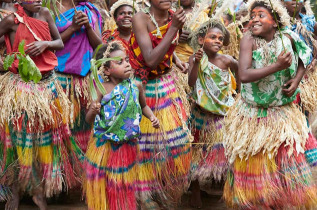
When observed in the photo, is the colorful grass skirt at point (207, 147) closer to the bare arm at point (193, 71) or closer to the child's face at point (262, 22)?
the bare arm at point (193, 71)

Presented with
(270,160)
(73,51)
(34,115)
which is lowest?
(270,160)

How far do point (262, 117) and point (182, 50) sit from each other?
6.25 feet

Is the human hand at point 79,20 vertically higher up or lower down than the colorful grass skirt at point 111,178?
higher up

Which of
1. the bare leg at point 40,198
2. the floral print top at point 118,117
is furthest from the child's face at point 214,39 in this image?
the bare leg at point 40,198

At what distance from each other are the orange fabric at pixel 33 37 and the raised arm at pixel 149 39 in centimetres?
91

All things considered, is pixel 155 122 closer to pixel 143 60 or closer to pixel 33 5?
pixel 143 60

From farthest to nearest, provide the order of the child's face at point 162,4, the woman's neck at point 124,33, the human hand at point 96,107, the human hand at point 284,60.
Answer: the woman's neck at point 124,33 → the child's face at point 162,4 → the human hand at point 96,107 → the human hand at point 284,60

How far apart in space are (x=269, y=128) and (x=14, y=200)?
2.34m

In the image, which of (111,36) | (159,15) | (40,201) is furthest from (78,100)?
(159,15)

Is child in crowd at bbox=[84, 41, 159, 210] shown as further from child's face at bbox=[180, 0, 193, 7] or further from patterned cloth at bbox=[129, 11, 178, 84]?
child's face at bbox=[180, 0, 193, 7]

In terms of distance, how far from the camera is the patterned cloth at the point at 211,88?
5.51m

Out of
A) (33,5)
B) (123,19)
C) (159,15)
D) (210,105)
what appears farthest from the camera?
(123,19)

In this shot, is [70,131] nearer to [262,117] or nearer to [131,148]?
[131,148]

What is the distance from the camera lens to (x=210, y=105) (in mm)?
5520
